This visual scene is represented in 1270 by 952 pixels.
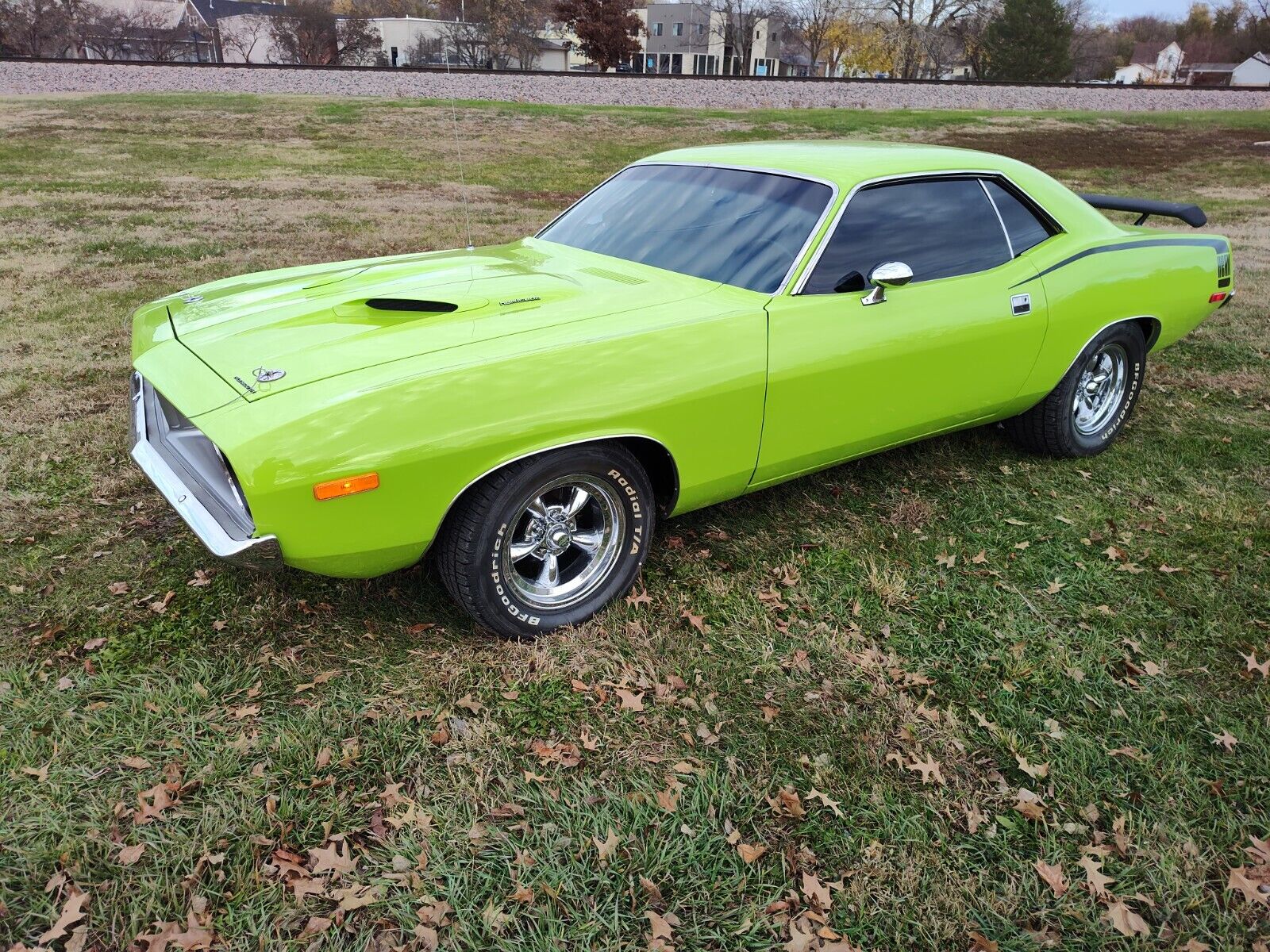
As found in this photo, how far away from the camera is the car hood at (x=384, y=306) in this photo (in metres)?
2.82

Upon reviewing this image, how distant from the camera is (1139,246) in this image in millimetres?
4508

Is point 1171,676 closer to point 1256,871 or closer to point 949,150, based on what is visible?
point 1256,871

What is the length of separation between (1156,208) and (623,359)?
→ 3.57 m

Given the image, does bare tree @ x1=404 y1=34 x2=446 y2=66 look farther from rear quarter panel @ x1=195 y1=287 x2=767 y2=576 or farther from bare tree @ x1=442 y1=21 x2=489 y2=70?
rear quarter panel @ x1=195 y1=287 x2=767 y2=576

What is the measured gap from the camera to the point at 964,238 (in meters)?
3.96

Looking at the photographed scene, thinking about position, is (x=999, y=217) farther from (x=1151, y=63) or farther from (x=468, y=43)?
(x=1151, y=63)

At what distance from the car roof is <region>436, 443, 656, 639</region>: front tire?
1.59 m

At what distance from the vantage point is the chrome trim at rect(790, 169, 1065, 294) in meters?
3.42

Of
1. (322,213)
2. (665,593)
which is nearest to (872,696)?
(665,593)

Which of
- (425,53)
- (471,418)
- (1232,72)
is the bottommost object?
(471,418)

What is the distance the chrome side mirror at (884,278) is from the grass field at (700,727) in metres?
1.06

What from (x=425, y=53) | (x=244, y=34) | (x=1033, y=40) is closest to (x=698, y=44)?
(x=425, y=53)

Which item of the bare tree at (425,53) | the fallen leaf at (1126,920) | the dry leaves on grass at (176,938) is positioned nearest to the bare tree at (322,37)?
the bare tree at (425,53)

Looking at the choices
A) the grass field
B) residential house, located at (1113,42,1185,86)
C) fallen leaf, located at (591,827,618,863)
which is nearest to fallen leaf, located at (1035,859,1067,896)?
the grass field
